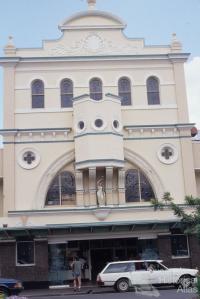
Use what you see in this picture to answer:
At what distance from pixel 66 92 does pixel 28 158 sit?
14.8 feet

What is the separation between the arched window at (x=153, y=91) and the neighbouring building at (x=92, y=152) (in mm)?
62

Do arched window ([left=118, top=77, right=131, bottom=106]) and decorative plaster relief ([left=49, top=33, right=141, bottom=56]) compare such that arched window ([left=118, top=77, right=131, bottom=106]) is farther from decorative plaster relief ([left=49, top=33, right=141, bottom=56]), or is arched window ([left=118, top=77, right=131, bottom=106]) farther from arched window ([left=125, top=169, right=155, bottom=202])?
arched window ([left=125, top=169, right=155, bottom=202])

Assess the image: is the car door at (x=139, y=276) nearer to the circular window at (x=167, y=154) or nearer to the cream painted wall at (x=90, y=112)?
the cream painted wall at (x=90, y=112)

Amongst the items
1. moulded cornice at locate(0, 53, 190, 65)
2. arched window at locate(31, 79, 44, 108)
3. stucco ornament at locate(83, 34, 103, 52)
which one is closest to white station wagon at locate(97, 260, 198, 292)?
arched window at locate(31, 79, 44, 108)

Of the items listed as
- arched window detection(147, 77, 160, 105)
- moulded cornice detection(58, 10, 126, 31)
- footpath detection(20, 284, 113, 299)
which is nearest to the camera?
footpath detection(20, 284, 113, 299)

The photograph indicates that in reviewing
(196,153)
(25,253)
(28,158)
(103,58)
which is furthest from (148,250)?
(103,58)

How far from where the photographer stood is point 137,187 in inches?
1137

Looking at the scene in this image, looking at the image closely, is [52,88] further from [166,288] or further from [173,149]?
[166,288]

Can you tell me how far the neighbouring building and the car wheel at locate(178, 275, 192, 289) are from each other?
4.30 meters

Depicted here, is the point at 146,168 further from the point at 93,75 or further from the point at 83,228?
the point at 93,75

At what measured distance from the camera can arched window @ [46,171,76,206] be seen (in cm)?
2834

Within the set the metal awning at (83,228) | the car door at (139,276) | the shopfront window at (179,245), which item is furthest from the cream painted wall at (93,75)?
the car door at (139,276)

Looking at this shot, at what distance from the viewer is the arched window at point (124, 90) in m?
30.1

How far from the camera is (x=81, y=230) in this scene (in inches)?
1050
